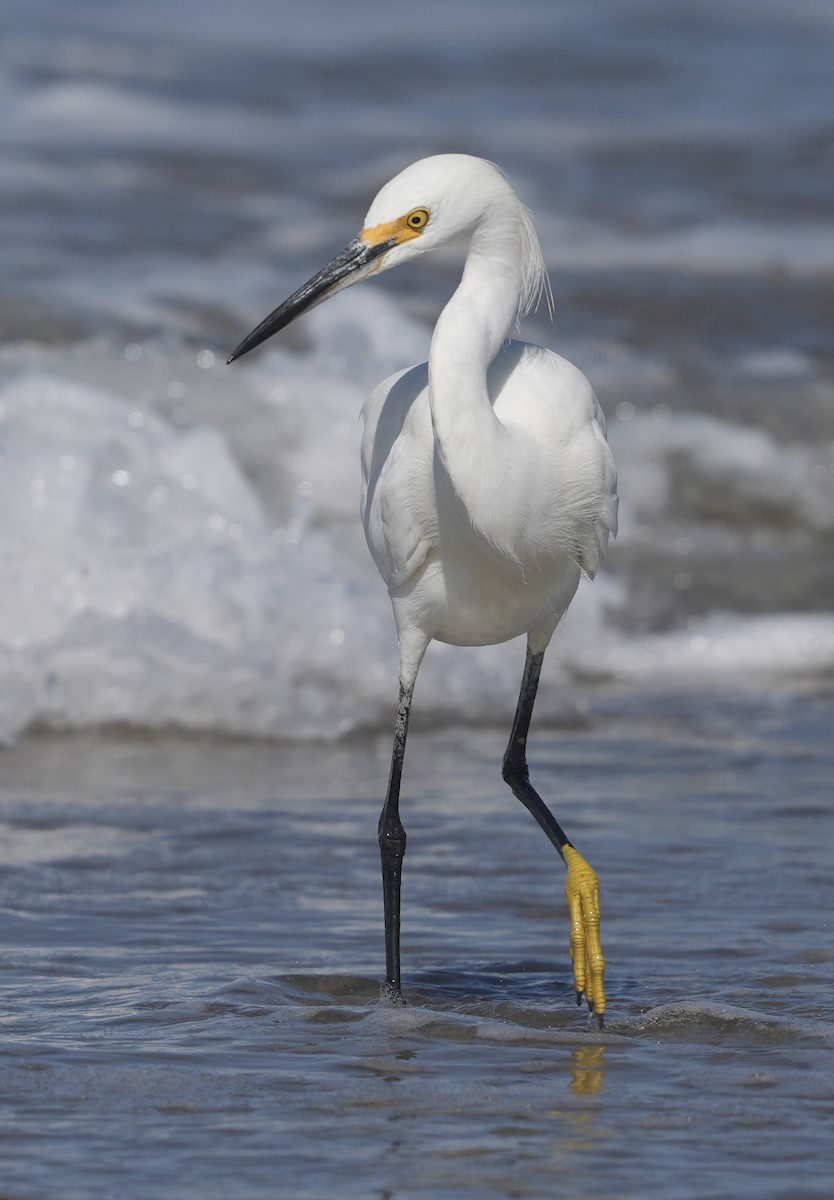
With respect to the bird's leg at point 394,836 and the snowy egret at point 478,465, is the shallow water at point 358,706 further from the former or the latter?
the snowy egret at point 478,465

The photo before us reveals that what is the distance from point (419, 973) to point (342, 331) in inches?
252

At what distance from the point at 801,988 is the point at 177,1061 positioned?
146 centimetres

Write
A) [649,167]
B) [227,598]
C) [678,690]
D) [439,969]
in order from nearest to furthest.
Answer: [439,969] < [227,598] < [678,690] < [649,167]

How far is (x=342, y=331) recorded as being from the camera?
34.0 feet

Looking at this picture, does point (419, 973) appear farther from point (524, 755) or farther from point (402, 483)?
point (402, 483)

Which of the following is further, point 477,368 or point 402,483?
point 402,483

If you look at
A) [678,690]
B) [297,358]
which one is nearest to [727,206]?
[297,358]

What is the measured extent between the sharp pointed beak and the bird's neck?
20 centimetres

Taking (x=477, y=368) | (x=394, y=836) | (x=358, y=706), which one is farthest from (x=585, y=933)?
(x=358, y=706)

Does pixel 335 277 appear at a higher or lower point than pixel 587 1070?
higher

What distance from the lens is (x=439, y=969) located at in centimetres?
448

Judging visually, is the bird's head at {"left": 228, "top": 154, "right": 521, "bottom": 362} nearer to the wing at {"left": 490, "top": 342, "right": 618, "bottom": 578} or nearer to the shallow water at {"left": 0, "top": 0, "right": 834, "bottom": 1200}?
the wing at {"left": 490, "top": 342, "right": 618, "bottom": 578}

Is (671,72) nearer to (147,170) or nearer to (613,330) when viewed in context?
(147,170)

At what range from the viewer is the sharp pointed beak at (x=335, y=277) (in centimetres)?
398
